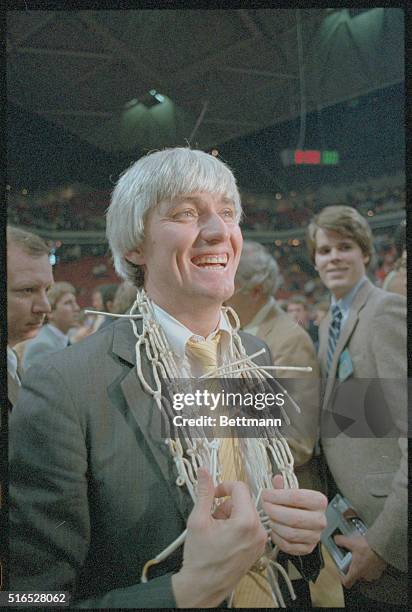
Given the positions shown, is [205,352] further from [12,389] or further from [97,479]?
[12,389]

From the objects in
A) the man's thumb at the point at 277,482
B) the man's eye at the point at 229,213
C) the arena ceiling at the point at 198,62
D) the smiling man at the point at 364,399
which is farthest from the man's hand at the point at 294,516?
the arena ceiling at the point at 198,62

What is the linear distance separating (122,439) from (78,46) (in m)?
1.33

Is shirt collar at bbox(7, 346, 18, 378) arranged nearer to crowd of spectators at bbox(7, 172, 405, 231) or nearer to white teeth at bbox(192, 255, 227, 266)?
crowd of spectators at bbox(7, 172, 405, 231)

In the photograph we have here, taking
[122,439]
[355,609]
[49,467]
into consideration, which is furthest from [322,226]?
[355,609]

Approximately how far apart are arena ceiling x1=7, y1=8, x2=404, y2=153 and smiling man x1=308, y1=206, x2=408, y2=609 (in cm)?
46

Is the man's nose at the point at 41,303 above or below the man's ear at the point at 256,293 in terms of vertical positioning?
below

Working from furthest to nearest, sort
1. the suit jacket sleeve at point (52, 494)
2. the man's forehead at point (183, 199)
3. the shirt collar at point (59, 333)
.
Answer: the shirt collar at point (59, 333), the man's forehead at point (183, 199), the suit jacket sleeve at point (52, 494)

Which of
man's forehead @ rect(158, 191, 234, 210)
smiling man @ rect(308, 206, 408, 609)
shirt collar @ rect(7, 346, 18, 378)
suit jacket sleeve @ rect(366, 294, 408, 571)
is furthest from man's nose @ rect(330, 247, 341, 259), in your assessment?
shirt collar @ rect(7, 346, 18, 378)

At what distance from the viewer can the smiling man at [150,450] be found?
160cm

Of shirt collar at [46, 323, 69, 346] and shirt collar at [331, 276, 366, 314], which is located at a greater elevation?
shirt collar at [331, 276, 366, 314]

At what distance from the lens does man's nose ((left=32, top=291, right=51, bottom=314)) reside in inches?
72.6

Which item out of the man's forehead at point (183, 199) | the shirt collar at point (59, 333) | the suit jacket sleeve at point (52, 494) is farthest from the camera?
the shirt collar at point (59, 333)

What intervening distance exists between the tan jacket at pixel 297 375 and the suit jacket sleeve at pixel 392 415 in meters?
0.23

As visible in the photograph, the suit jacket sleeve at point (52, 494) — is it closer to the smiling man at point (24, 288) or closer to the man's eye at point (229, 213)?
the smiling man at point (24, 288)
